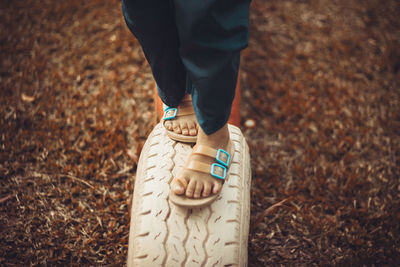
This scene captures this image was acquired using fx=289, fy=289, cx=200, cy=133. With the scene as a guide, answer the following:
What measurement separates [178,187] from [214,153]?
0.21 metres

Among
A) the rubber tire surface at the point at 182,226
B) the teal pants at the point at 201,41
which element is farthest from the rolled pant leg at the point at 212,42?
the rubber tire surface at the point at 182,226

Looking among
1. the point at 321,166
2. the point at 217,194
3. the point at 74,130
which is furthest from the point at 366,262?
the point at 74,130

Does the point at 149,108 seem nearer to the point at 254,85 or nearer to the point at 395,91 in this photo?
the point at 254,85

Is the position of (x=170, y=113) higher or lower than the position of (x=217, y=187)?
higher

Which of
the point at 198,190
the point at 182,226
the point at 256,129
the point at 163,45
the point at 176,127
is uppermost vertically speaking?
the point at 163,45

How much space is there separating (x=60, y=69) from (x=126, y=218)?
4.46ft

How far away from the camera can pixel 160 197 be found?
1190mm

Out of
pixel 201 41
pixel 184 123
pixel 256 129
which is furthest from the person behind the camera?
pixel 256 129

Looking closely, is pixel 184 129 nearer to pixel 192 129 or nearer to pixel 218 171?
pixel 192 129

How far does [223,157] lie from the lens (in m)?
1.23

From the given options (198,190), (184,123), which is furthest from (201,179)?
(184,123)

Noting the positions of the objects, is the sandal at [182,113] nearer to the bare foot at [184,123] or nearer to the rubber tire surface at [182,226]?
the bare foot at [184,123]

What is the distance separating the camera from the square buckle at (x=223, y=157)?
1214mm

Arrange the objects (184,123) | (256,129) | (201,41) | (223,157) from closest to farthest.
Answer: (201,41) → (223,157) → (184,123) → (256,129)
